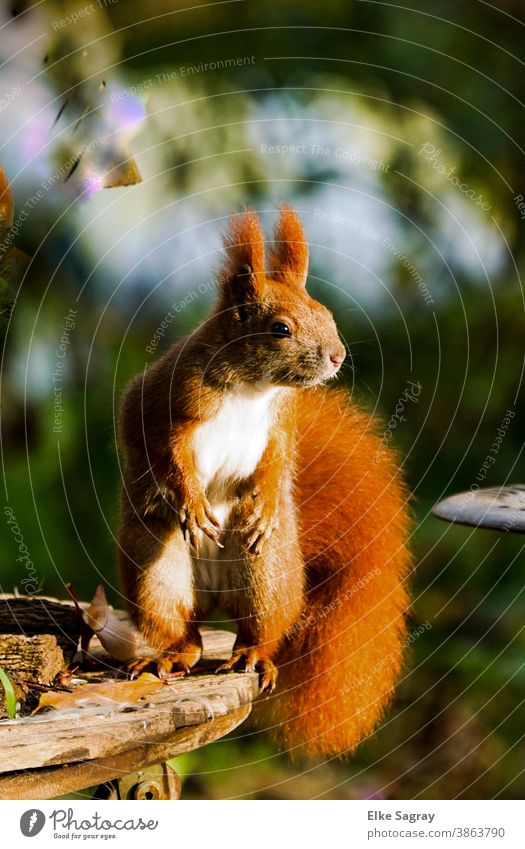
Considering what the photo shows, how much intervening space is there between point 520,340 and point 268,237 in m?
0.90

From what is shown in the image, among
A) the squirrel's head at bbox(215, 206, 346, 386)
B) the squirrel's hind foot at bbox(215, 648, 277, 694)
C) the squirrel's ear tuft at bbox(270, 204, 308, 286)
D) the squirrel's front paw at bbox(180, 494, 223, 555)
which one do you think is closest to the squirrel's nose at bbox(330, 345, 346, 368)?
the squirrel's head at bbox(215, 206, 346, 386)

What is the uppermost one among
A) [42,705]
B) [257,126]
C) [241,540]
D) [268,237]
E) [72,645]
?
[257,126]

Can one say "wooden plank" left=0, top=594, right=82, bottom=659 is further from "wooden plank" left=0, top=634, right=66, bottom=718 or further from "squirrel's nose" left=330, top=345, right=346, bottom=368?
"squirrel's nose" left=330, top=345, right=346, bottom=368

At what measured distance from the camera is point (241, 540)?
1.19 m

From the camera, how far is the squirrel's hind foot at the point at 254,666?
1.19 m

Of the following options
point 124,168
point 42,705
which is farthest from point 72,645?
→ point 124,168

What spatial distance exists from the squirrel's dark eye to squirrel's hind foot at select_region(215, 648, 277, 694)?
1.28 ft

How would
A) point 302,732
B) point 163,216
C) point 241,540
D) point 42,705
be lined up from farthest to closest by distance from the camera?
point 163,216 < point 302,732 < point 241,540 < point 42,705

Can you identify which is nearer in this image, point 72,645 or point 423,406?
point 72,645

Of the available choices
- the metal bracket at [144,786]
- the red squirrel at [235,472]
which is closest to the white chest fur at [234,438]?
the red squirrel at [235,472]

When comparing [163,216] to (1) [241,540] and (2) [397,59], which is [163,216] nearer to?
(2) [397,59]

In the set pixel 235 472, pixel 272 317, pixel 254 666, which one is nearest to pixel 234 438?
pixel 235 472

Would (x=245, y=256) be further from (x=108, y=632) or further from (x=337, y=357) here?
(x=108, y=632)

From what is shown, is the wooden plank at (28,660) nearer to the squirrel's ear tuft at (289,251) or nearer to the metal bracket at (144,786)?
the metal bracket at (144,786)
